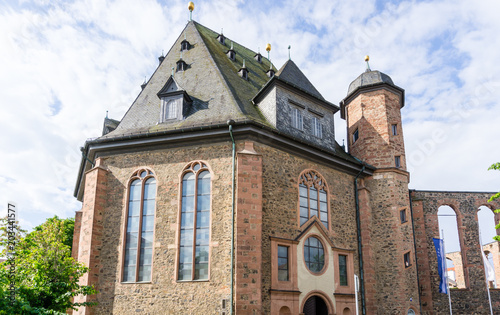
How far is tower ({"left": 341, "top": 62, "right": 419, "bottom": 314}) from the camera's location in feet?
63.5

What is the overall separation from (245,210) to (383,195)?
→ 8.74 metres

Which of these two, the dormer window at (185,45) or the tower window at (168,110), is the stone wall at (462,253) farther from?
the dormer window at (185,45)

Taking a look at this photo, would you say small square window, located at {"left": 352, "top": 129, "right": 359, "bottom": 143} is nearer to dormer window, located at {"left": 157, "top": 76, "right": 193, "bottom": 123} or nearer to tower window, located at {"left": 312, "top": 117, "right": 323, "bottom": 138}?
tower window, located at {"left": 312, "top": 117, "right": 323, "bottom": 138}

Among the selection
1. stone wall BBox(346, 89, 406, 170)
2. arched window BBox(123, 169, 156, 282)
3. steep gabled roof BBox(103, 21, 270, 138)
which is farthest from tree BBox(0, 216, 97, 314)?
stone wall BBox(346, 89, 406, 170)

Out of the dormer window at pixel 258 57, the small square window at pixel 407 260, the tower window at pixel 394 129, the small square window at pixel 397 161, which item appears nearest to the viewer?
the small square window at pixel 407 260

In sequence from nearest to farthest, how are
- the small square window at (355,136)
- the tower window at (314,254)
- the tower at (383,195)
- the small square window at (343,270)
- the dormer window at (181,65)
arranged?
the tower window at (314,254), the small square window at (343,270), the tower at (383,195), the dormer window at (181,65), the small square window at (355,136)

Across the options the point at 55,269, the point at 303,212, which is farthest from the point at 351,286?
the point at 55,269

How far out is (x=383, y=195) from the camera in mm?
21344

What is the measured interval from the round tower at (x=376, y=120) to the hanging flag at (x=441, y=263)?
13.4 ft

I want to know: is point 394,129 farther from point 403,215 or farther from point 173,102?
point 173,102

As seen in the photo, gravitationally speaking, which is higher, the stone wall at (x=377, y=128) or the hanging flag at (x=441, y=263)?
the stone wall at (x=377, y=128)

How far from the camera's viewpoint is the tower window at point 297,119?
63.8 feet

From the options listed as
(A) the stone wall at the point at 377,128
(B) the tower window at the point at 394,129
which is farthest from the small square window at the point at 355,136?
(B) the tower window at the point at 394,129

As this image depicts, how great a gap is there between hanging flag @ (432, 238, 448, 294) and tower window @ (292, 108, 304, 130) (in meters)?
9.28
